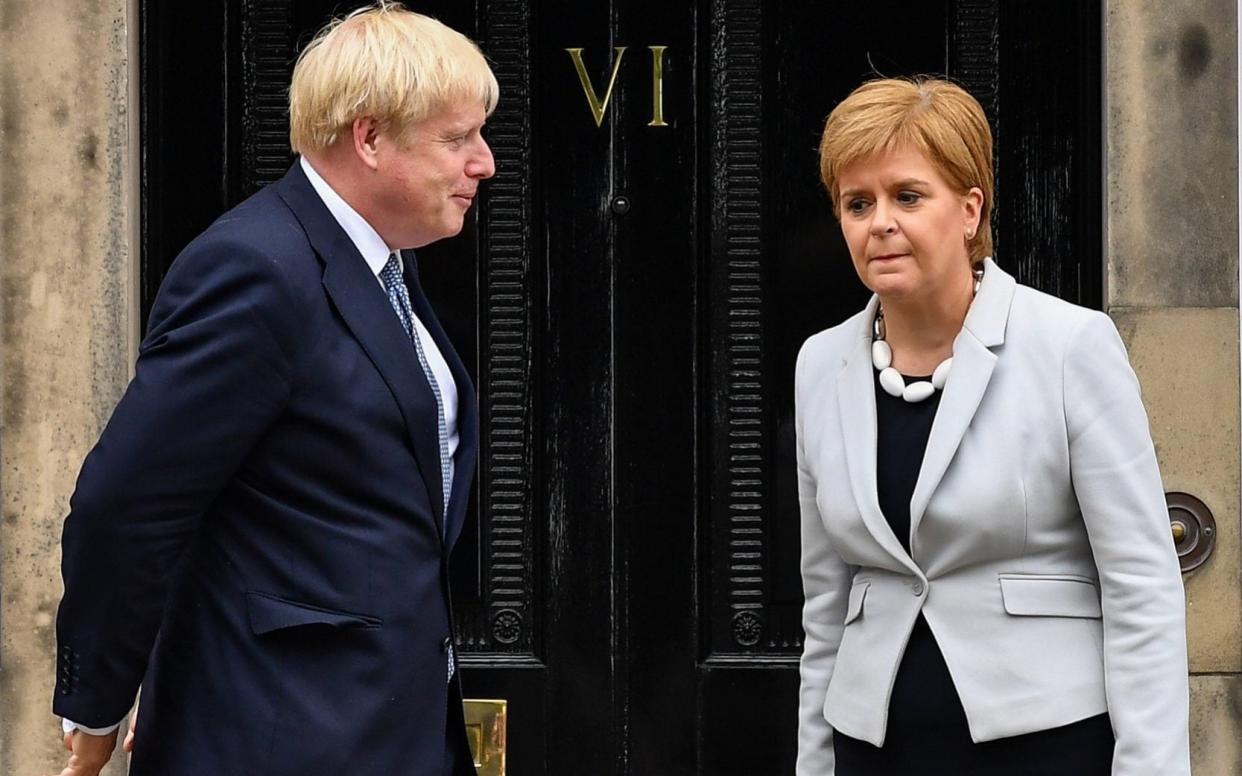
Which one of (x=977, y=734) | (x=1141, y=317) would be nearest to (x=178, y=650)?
(x=977, y=734)

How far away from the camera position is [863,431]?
3.01m

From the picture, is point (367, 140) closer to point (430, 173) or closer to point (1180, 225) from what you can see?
point (430, 173)

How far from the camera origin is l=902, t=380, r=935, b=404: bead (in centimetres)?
299

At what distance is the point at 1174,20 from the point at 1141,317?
2.45 feet

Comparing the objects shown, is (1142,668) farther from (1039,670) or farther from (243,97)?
(243,97)

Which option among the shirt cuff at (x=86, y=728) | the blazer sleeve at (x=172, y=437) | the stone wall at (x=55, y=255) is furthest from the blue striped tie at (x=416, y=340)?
the stone wall at (x=55, y=255)

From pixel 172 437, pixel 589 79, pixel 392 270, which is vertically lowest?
pixel 172 437

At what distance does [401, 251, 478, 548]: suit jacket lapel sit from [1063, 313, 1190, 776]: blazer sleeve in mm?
938

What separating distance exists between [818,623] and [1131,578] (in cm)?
56

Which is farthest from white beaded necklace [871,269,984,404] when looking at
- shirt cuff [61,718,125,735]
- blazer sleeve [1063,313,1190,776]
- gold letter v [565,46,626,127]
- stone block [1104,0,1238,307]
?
gold letter v [565,46,626,127]

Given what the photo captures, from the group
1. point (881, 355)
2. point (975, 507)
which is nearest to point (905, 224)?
point (881, 355)

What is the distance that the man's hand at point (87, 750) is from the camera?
2.80 meters

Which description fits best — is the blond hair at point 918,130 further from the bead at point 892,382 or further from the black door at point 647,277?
the black door at point 647,277

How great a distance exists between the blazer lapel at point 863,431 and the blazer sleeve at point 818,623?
5.7 inches
